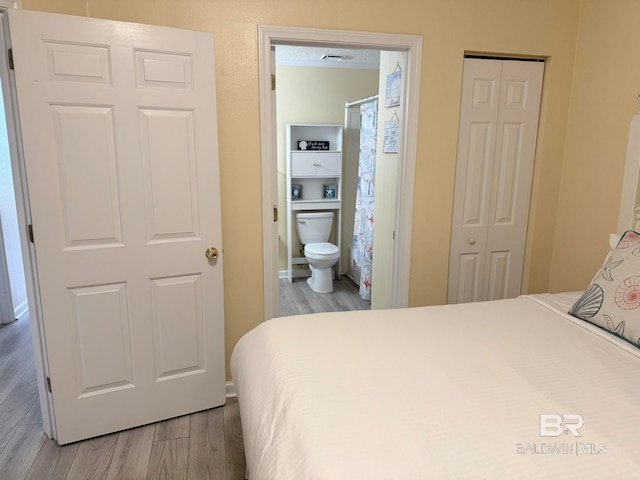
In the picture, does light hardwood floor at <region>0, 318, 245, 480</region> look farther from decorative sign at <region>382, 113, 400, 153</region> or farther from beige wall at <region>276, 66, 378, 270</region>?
beige wall at <region>276, 66, 378, 270</region>

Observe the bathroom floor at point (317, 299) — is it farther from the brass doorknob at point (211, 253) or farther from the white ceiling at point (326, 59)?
the white ceiling at point (326, 59)

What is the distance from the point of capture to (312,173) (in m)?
4.64

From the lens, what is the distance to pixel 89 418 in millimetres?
2125

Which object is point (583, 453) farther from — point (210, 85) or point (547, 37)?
point (547, 37)

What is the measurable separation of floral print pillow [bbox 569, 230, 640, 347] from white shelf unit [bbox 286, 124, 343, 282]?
3213mm

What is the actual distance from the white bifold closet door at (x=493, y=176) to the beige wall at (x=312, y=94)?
92.6 inches

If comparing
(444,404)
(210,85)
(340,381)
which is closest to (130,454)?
(340,381)

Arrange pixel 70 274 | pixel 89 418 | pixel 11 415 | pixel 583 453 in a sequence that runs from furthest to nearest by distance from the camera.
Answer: pixel 11 415 < pixel 89 418 < pixel 70 274 < pixel 583 453

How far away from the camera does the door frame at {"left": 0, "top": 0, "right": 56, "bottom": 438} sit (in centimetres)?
175

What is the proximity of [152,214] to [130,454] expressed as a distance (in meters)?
1.16

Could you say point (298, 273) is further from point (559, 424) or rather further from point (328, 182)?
point (559, 424)

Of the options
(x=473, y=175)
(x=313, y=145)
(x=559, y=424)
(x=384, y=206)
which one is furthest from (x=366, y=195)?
(x=559, y=424)

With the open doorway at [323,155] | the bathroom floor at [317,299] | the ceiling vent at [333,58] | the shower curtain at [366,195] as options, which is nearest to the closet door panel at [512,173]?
the shower curtain at [366,195]

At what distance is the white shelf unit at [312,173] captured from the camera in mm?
4574
